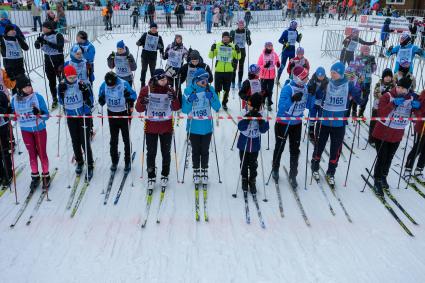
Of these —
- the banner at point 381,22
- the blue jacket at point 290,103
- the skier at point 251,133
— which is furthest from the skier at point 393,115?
the banner at point 381,22

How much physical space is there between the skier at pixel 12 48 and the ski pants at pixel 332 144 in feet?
23.4

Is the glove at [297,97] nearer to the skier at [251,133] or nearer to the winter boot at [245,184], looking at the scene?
the skier at [251,133]

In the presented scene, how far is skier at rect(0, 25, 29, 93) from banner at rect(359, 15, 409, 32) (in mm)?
23920

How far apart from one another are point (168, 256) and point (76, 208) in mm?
1828

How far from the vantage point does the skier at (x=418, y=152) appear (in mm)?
6238

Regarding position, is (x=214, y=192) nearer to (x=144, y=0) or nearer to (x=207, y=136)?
(x=207, y=136)

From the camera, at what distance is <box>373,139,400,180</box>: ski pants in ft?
20.0

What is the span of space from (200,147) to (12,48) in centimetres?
602

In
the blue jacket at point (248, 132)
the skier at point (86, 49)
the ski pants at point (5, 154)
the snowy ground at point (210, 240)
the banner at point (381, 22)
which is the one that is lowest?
the snowy ground at point (210, 240)

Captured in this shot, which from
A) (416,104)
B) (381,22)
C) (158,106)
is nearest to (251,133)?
(158,106)

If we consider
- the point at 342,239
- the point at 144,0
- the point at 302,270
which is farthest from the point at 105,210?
the point at 144,0

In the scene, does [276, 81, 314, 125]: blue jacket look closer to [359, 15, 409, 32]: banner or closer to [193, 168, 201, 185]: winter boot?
[193, 168, 201, 185]: winter boot

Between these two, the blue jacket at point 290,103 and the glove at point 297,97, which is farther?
the blue jacket at point 290,103

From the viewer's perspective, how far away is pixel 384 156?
6.20m
